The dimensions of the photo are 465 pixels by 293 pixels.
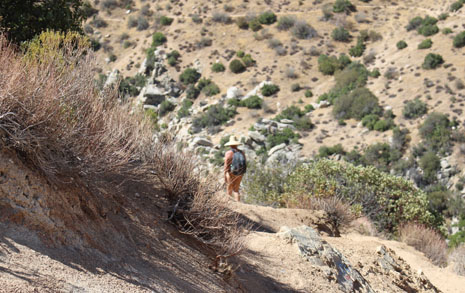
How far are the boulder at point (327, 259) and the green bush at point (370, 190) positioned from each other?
19.2ft

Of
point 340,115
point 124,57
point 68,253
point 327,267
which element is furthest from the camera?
point 124,57

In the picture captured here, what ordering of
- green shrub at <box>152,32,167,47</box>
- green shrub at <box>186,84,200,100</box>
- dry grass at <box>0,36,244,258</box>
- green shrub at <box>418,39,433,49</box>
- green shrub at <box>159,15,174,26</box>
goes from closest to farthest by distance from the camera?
dry grass at <box>0,36,244,258</box> → green shrub at <box>418,39,433,49</box> → green shrub at <box>186,84,200,100</box> → green shrub at <box>152,32,167,47</box> → green shrub at <box>159,15,174,26</box>

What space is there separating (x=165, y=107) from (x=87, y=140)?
111 feet

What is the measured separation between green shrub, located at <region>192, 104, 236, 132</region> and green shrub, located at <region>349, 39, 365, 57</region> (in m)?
12.8

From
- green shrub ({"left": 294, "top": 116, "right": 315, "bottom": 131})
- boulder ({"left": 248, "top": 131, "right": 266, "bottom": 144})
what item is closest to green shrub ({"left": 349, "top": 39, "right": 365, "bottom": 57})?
green shrub ({"left": 294, "top": 116, "right": 315, "bottom": 131})

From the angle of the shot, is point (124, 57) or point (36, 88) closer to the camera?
point (36, 88)

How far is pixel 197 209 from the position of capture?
223 inches

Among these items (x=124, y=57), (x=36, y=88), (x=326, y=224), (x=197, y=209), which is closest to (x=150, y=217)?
(x=197, y=209)

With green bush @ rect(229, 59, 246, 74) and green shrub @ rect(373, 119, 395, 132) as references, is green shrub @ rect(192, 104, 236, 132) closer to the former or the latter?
green bush @ rect(229, 59, 246, 74)

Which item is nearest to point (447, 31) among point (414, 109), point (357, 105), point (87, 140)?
point (414, 109)

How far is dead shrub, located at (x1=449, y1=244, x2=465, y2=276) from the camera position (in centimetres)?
1054

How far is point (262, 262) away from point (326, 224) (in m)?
3.62

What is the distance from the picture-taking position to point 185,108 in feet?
123

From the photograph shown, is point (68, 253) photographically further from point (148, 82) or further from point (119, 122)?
point (148, 82)
